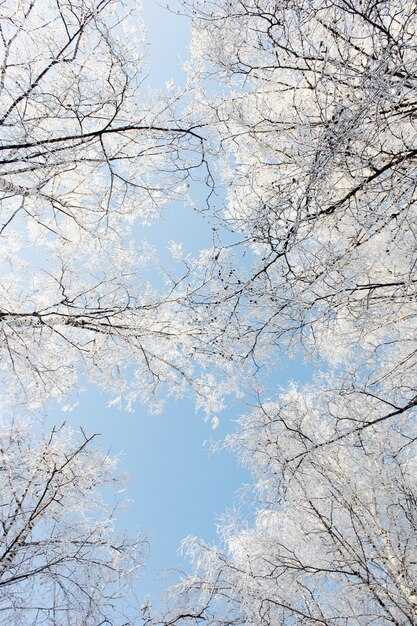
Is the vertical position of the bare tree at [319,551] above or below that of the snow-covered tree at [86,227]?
below

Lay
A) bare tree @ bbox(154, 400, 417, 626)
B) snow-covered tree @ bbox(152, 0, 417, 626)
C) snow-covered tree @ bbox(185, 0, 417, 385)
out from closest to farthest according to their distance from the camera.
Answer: snow-covered tree @ bbox(185, 0, 417, 385) → snow-covered tree @ bbox(152, 0, 417, 626) → bare tree @ bbox(154, 400, 417, 626)

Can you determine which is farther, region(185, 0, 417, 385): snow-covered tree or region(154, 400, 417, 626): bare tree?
region(154, 400, 417, 626): bare tree

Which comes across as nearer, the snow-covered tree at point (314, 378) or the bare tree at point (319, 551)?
the snow-covered tree at point (314, 378)

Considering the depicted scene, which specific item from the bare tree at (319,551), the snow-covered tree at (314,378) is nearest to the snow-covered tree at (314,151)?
the snow-covered tree at (314,378)

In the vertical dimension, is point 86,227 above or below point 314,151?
above

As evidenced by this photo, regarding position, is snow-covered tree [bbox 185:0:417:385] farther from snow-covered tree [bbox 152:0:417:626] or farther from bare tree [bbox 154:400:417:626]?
bare tree [bbox 154:400:417:626]

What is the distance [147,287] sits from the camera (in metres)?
4.50

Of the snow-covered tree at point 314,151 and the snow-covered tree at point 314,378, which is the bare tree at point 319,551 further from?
the snow-covered tree at point 314,151

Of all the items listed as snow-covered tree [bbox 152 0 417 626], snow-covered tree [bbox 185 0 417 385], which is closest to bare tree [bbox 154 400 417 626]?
snow-covered tree [bbox 152 0 417 626]

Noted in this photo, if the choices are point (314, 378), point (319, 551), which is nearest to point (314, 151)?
point (314, 378)

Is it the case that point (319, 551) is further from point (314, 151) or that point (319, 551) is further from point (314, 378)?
point (314, 151)

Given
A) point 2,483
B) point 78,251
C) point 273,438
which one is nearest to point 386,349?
point 273,438

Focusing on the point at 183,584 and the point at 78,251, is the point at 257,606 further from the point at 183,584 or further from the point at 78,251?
the point at 78,251

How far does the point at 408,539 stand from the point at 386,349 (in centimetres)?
209
